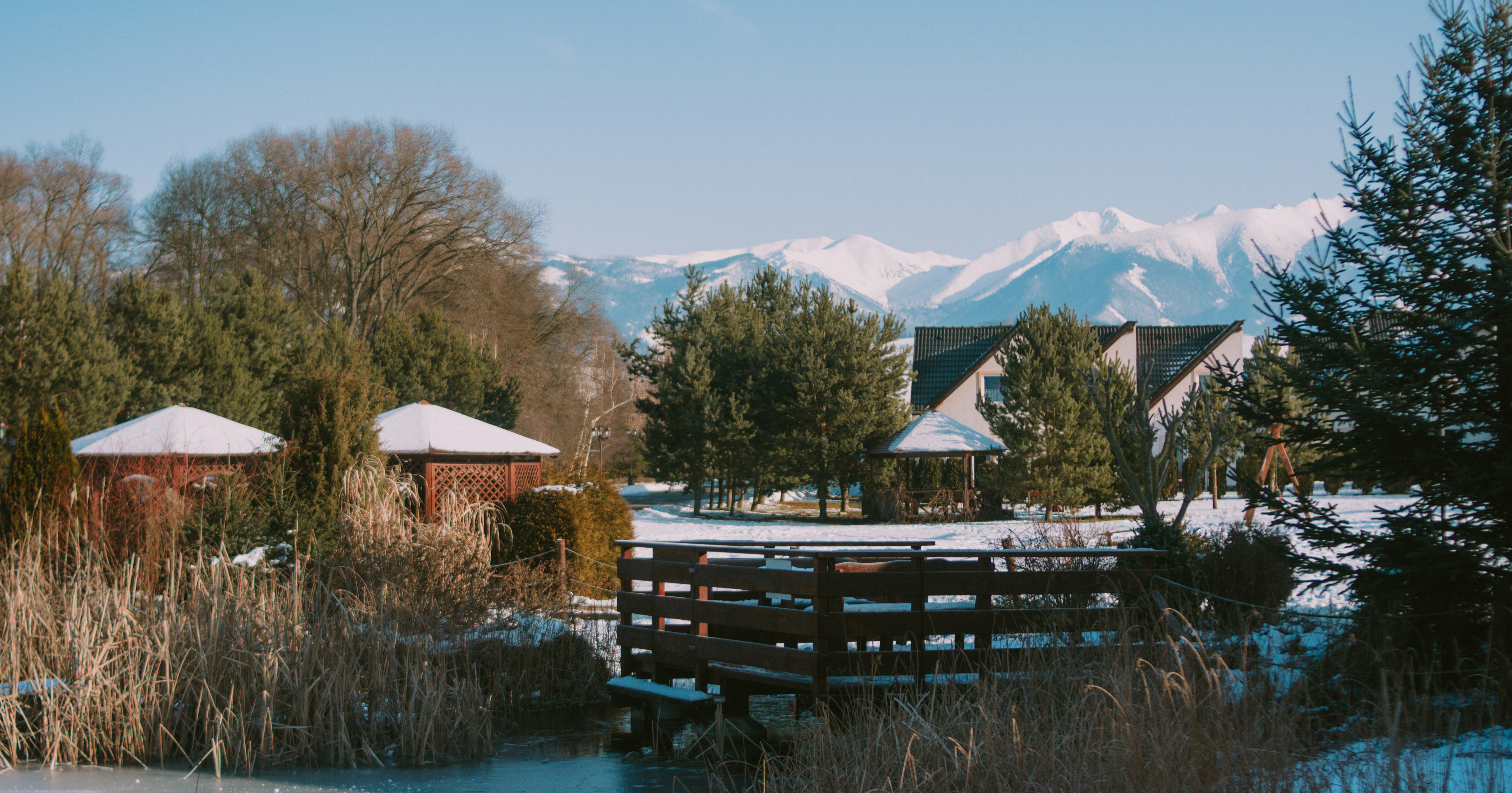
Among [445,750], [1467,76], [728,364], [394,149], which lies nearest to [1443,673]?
[1467,76]

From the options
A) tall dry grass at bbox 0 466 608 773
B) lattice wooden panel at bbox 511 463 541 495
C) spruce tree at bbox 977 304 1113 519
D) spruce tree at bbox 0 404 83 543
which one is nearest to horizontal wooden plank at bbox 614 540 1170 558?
tall dry grass at bbox 0 466 608 773

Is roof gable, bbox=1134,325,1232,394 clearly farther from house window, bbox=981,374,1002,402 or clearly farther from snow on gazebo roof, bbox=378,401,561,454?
snow on gazebo roof, bbox=378,401,561,454

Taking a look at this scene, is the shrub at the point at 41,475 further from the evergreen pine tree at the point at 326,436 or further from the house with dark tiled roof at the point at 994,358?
the house with dark tiled roof at the point at 994,358

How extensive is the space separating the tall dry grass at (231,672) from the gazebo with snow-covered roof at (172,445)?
19.9 ft

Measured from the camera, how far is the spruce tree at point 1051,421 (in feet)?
80.7

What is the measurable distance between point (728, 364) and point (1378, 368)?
25.1 metres

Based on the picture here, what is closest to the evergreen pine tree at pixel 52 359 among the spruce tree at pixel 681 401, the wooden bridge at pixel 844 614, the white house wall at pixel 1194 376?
the spruce tree at pixel 681 401

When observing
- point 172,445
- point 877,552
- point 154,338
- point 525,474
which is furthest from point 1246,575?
point 154,338

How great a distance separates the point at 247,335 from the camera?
90.4 feet

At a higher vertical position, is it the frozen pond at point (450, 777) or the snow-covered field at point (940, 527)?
the snow-covered field at point (940, 527)

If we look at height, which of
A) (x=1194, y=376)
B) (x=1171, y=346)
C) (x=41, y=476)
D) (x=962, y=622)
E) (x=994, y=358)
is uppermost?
(x=1171, y=346)

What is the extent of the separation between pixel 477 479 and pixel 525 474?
3.81 feet

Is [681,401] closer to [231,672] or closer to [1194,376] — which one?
[1194,376]

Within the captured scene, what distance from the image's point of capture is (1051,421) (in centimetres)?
2477
